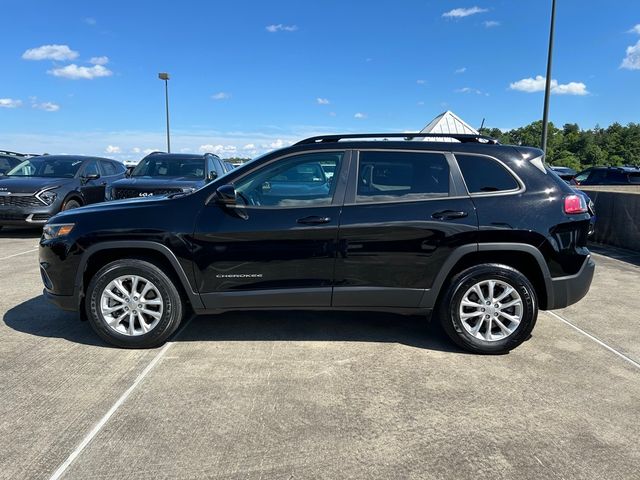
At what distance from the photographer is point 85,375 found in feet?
11.3

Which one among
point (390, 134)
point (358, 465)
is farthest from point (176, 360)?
point (390, 134)

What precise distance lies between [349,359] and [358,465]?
1.32 m

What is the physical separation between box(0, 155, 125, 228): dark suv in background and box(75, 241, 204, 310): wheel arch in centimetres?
648

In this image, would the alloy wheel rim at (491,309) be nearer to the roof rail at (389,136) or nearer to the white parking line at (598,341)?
the white parking line at (598,341)

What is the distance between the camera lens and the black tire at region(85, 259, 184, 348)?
12.6 feet

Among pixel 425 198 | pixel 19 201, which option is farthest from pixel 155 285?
pixel 19 201

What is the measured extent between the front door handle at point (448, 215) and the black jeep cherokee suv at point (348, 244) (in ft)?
0.04

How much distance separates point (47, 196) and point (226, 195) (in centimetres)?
759

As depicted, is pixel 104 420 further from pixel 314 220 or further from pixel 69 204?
pixel 69 204

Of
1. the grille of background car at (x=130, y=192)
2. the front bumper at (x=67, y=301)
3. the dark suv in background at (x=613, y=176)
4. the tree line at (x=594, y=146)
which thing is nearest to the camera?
the front bumper at (x=67, y=301)

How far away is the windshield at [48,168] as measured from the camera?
10.5m

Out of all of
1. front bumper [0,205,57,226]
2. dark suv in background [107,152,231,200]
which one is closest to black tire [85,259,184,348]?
dark suv in background [107,152,231,200]

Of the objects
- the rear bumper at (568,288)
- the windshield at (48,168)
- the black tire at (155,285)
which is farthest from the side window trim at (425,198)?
the windshield at (48,168)

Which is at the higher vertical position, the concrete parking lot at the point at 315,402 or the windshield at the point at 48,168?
the windshield at the point at 48,168
